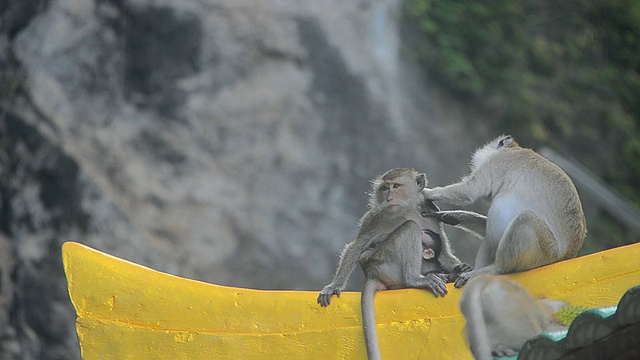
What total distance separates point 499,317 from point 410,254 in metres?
0.57

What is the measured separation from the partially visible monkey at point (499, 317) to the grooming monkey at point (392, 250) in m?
0.23

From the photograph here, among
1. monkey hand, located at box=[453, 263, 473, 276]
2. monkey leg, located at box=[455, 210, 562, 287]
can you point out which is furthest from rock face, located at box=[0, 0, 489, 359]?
monkey leg, located at box=[455, 210, 562, 287]

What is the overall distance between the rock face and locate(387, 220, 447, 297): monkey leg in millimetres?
5583

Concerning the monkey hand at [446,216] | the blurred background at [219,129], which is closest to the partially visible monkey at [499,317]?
the monkey hand at [446,216]

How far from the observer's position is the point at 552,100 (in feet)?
42.6

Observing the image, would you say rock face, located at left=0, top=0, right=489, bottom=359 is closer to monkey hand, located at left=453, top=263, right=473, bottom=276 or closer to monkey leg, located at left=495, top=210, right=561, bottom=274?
monkey hand, located at left=453, top=263, right=473, bottom=276

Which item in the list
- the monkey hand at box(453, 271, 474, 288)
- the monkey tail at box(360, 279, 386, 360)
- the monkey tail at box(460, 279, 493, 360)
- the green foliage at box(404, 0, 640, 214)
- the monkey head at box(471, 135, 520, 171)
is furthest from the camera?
the green foliage at box(404, 0, 640, 214)

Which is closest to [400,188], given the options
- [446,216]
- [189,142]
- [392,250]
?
[446,216]

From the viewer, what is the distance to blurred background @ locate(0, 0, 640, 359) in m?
9.84

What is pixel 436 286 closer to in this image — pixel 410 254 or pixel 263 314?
pixel 410 254

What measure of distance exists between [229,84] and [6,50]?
2506 millimetres

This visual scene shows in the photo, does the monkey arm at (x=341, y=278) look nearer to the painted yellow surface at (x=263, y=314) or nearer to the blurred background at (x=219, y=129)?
the painted yellow surface at (x=263, y=314)

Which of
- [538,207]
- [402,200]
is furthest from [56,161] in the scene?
[538,207]

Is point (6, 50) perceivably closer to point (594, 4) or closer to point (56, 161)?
point (56, 161)
